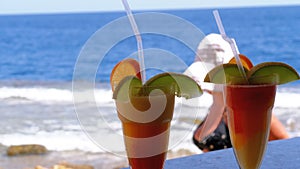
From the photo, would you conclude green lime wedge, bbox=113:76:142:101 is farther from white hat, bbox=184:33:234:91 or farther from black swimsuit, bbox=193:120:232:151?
black swimsuit, bbox=193:120:232:151

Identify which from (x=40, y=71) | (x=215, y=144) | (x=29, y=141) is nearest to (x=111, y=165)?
→ (x=29, y=141)

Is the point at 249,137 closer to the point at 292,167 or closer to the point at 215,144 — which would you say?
the point at 292,167

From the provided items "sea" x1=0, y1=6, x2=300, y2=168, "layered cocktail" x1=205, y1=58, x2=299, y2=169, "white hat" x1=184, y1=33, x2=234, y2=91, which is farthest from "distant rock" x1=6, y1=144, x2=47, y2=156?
"layered cocktail" x1=205, y1=58, x2=299, y2=169

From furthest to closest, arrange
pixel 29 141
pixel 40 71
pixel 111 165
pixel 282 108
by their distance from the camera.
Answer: pixel 40 71 < pixel 282 108 < pixel 29 141 < pixel 111 165

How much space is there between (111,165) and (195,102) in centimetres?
433

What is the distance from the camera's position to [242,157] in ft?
2.75

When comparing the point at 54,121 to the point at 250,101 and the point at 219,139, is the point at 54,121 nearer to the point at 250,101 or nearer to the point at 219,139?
the point at 219,139

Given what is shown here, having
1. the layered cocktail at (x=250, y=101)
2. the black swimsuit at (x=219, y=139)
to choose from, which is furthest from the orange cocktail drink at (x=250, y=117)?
the black swimsuit at (x=219, y=139)

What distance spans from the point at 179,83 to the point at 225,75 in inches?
4.0

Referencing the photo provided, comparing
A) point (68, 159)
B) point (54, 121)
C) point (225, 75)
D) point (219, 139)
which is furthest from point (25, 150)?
point (225, 75)

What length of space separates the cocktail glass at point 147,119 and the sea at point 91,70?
2cm

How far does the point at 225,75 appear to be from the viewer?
83 centimetres

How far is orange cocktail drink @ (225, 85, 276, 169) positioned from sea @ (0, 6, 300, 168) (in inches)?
2.1

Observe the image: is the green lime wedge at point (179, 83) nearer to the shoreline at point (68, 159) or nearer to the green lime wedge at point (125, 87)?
the green lime wedge at point (125, 87)
